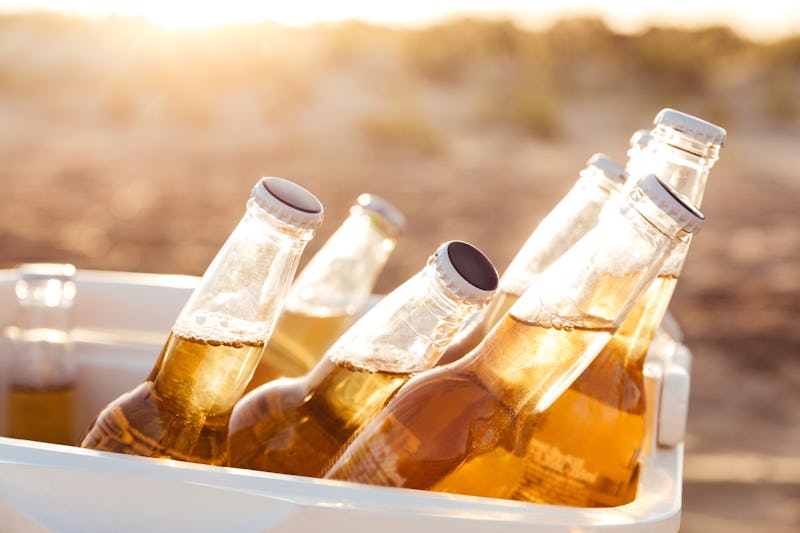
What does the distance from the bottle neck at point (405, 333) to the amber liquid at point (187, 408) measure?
3.7 inches

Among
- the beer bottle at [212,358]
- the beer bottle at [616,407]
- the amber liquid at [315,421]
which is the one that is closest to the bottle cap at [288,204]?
the beer bottle at [212,358]

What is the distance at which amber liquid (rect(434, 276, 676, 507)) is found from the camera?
3.03ft

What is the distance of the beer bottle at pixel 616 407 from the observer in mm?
937

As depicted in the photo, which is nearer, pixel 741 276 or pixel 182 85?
pixel 741 276

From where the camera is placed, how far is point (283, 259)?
929 mm

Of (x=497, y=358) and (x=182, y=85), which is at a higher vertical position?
Result: (x=497, y=358)

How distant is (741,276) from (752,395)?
217cm

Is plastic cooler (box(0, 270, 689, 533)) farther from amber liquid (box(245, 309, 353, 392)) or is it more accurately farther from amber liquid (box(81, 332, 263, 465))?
amber liquid (box(245, 309, 353, 392))

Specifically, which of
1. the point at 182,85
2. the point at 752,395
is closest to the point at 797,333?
the point at 752,395

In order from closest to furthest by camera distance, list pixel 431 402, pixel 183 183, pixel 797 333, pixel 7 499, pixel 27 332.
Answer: pixel 7 499
pixel 431 402
pixel 27 332
pixel 797 333
pixel 183 183

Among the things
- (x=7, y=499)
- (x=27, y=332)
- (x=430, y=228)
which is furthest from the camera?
(x=430, y=228)

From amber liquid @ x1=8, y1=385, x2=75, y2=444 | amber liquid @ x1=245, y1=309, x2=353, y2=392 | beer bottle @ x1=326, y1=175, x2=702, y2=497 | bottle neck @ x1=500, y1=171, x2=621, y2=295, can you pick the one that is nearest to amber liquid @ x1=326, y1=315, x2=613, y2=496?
beer bottle @ x1=326, y1=175, x2=702, y2=497

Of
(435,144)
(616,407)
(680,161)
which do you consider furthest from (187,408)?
(435,144)

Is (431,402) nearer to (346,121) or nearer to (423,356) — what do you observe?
(423,356)
